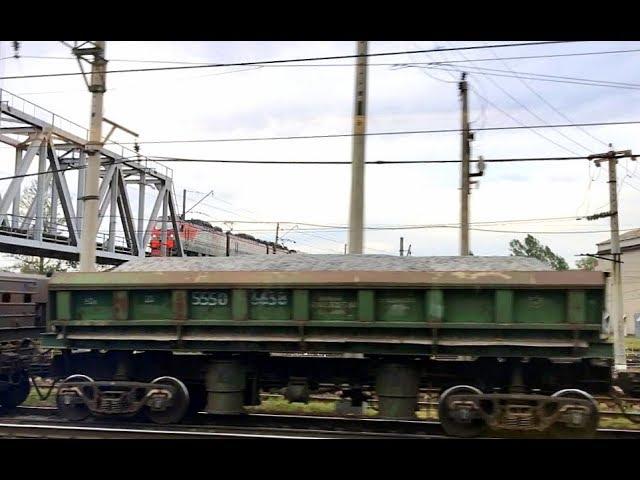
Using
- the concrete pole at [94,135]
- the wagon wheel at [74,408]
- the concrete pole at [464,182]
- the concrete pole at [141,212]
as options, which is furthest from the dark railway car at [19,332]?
the concrete pole at [141,212]

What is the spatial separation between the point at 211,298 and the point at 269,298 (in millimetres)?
785

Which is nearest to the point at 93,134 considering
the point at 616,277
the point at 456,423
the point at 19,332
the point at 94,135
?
the point at 94,135

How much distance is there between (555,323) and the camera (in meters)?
6.86

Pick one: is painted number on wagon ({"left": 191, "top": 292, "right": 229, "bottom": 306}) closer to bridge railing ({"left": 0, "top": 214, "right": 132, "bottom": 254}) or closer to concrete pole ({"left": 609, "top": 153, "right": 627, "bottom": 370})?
concrete pole ({"left": 609, "top": 153, "right": 627, "bottom": 370})

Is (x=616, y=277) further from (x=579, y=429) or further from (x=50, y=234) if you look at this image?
(x=50, y=234)

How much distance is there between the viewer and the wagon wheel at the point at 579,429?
6789 millimetres

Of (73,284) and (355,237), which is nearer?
(73,284)

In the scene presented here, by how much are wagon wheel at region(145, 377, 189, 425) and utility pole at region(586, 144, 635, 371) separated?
1382 centimetres

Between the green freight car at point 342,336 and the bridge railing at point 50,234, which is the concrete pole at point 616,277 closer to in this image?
the green freight car at point 342,336

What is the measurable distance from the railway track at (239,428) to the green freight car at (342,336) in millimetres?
261

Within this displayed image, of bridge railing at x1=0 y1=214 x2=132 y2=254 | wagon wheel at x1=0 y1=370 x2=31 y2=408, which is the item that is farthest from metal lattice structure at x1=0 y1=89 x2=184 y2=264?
wagon wheel at x1=0 y1=370 x2=31 y2=408
